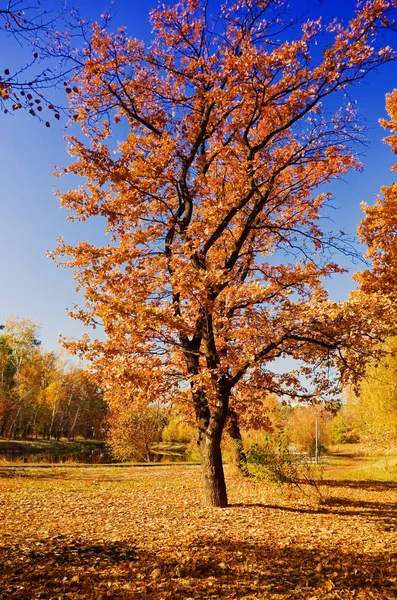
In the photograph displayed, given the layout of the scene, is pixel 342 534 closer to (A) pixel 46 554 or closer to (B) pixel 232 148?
(A) pixel 46 554

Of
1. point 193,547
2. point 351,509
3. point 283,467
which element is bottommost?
point 351,509

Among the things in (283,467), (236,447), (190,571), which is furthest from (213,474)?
(236,447)

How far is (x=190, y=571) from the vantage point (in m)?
5.35

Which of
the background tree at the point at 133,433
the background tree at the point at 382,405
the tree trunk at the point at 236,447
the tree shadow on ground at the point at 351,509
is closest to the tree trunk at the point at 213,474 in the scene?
the tree shadow on ground at the point at 351,509

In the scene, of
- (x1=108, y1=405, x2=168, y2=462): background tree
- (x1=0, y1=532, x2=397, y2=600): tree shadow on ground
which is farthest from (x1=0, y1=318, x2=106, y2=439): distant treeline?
(x1=0, y1=532, x2=397, y2=600): tree shadow on ground

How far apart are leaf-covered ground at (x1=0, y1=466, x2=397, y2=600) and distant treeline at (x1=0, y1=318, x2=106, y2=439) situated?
3557cm

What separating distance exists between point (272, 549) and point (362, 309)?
488 cm

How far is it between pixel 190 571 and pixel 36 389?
168 ft

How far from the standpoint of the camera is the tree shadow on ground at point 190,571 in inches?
185

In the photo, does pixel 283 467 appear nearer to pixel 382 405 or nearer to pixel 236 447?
pixel 236 447

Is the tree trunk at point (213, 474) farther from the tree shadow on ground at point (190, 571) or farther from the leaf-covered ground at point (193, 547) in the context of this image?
the tree shadow on ground at point (190, 571)

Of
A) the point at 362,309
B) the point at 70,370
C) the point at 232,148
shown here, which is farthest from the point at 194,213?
the point at 70,370

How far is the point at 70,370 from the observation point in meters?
60.9

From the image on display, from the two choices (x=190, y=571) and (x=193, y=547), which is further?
(x=193, y=547)
